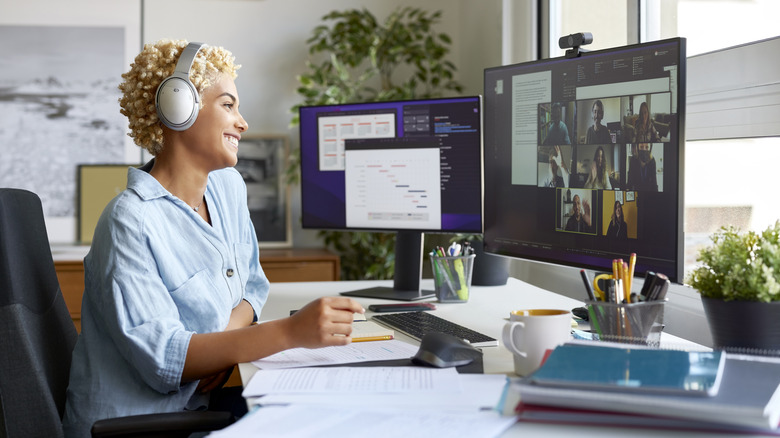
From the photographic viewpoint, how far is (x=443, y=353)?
111cm

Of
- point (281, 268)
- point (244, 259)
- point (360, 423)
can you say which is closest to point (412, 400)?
point (360, 423)

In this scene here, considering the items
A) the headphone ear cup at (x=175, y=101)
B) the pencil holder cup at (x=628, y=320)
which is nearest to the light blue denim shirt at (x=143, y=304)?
the headphone ear cup at (x=175, y=101)

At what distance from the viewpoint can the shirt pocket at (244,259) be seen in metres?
1.56

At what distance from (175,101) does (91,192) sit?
87.1 inches

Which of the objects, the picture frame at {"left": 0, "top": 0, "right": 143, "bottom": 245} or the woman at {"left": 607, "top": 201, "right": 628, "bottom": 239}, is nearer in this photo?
the woman at {"left": 607, "top": 201, "right": 628, "bottom": 239}

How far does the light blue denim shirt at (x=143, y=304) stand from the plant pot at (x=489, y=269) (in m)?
0.80

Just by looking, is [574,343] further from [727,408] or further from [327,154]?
[327,154]

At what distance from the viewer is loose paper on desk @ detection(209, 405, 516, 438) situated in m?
0.83

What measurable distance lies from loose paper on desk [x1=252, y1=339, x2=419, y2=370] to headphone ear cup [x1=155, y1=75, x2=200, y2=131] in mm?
462

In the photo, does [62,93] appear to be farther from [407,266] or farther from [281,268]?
[407,266]

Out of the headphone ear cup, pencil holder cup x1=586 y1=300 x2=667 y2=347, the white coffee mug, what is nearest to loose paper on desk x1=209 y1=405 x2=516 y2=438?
the white coffee mug

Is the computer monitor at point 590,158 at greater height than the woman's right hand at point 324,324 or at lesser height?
greater

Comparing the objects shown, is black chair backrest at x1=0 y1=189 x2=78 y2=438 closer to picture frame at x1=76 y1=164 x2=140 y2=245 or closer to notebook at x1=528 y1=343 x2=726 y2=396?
notebook at x1=528 y1=343 x2=726 y2=396

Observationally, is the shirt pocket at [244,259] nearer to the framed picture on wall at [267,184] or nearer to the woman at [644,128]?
the woman at [644,128]
